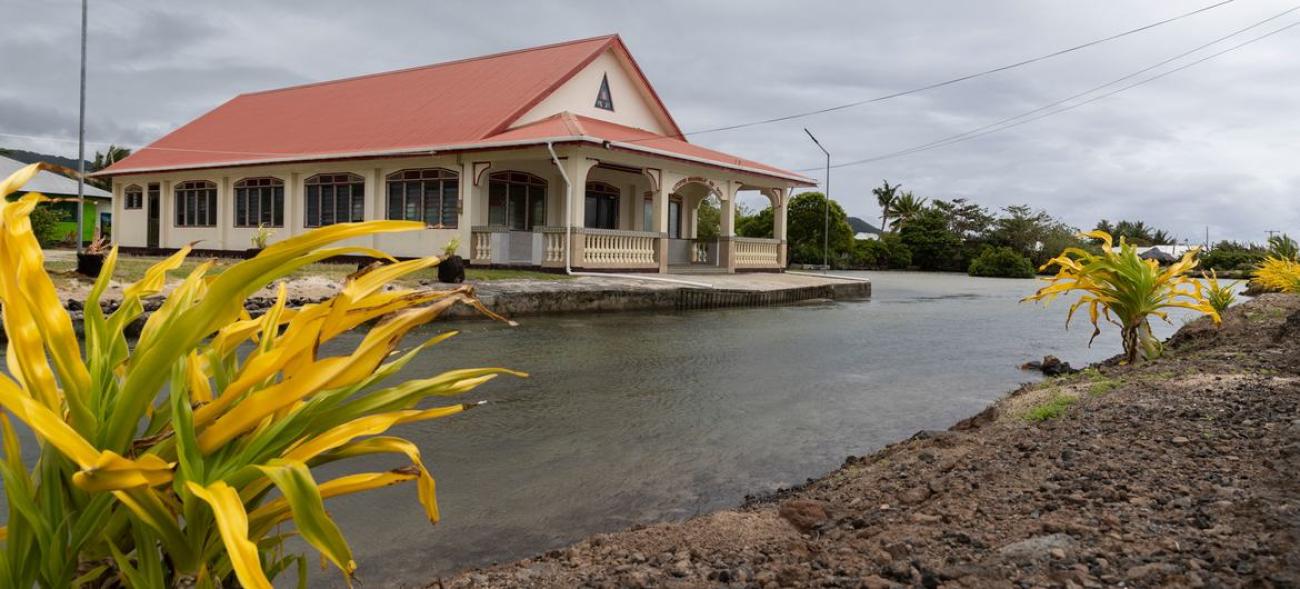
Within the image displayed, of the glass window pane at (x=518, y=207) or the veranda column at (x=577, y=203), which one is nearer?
the veranda column at (x=577, y=203)

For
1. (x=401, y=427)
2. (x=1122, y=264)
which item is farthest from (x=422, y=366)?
(x=1122, y=264)

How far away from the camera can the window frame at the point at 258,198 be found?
78.1 feet

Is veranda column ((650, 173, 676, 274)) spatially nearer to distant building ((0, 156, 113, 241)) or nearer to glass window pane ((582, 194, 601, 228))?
glass window pane ((582, 194, 601, 228))

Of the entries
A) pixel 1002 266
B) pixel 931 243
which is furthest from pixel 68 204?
pixel 1002 266

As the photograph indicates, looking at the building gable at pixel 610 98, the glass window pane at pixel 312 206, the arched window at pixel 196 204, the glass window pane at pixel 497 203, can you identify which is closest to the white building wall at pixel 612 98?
the building gable at pixel 610 98

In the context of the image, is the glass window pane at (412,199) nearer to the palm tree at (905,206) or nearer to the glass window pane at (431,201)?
the glass window pane at (431,201)

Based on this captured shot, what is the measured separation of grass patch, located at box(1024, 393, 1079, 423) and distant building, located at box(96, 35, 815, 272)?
1347cm

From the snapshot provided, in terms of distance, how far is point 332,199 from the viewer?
74.5 feet

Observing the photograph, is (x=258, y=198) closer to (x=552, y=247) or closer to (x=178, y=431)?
(x=552, y=247)

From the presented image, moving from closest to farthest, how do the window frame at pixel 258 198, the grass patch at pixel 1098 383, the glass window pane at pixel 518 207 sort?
the grass patch at pixel 1098 383
the glass window pane at pixel 518 207
the window frame at pixel 258 198

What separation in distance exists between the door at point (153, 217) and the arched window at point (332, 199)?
23.2ft

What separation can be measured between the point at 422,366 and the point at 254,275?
694 cm

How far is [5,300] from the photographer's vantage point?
5.33ft

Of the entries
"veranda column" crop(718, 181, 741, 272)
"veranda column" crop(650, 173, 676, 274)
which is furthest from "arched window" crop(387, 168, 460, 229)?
"veranda column" crop(718, 181, 741, 272)
